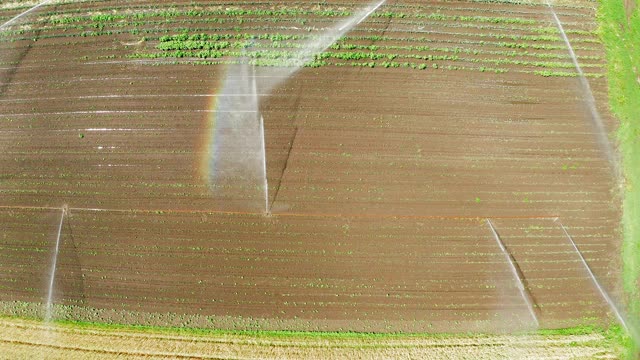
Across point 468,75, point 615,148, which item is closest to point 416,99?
point 468,75

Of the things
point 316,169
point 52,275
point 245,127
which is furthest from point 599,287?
point 52,275

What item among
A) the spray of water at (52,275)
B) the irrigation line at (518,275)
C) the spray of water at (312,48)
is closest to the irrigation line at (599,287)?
the irrigation line at (518,275)

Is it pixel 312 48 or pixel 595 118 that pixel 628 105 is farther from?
pixel 312 48

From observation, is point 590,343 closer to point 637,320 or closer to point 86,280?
point 637,320

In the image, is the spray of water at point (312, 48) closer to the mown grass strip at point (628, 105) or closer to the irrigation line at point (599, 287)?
the mown grass strip at point (628, 105)

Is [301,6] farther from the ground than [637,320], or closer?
farther from the ground

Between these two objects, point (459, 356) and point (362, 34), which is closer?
point (459, 356)
